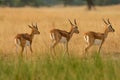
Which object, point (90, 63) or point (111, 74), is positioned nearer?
point (111, 74)

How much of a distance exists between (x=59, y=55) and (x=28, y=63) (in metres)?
0.74

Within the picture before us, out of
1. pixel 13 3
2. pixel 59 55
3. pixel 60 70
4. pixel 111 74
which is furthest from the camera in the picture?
pixel 13 3

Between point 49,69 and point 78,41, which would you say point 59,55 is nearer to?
point 49,69

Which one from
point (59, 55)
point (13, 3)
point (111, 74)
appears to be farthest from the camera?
point (13, 3)

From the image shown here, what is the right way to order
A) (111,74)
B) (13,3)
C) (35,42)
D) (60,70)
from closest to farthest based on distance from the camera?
1. (111,74)
2. (60,70)
3. (35,42)
4. (13,3)

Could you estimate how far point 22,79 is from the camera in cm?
754

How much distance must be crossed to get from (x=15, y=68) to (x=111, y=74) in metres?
1.85

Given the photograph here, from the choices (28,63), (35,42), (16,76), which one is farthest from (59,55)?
(35,42)

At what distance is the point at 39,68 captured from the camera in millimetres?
8031

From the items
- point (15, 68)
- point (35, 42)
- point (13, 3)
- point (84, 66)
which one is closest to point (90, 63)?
point (84, 66)

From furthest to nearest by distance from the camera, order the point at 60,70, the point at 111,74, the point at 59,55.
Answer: the point at 59,55, the point at 60,70, the point at 111,74

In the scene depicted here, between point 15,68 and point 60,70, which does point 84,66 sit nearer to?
point 60,70

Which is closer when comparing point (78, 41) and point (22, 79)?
point (22, 79)

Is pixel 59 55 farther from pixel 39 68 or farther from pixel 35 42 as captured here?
pixel 35 42
